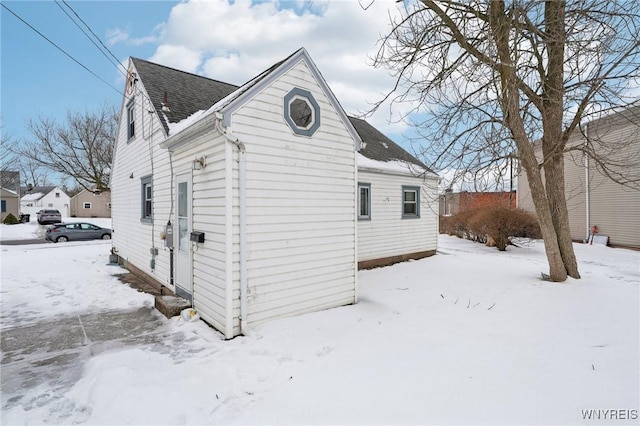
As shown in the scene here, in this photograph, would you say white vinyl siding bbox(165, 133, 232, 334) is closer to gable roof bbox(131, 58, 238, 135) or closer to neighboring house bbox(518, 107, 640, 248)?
gable roof bbox(131, 58, 238, 135)

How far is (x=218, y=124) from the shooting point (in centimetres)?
454

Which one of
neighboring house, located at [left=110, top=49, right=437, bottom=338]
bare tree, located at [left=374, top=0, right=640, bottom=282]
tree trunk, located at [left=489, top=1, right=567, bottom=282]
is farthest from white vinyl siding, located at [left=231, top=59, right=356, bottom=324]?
tree trunk, located at [left=489, top=1, right=567, bottom=282]

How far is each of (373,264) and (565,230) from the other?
16.3 feet

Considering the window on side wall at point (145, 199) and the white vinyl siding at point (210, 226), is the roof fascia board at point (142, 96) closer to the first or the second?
the white vinyl siding at point (210, 226)

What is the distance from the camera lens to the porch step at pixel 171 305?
5.43 m

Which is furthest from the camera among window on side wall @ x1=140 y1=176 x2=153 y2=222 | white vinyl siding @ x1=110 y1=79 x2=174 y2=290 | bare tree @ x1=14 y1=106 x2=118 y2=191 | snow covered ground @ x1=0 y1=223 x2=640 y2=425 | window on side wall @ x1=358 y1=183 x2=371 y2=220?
bare tree @ x1=14 y1=106 x2=118 y2=191

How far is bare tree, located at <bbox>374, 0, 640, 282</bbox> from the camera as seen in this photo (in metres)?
6.11

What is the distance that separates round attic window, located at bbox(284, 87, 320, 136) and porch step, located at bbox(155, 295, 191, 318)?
3578 mm

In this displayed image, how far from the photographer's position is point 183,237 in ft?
20.0

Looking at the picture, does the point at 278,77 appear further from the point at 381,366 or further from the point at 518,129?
the point at 518,129

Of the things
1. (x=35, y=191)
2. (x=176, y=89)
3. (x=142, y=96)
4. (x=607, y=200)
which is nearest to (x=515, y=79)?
(x=176, y=89)

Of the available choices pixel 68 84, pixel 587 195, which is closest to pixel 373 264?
pixel 68 84

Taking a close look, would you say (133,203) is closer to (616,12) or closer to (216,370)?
(216,370)

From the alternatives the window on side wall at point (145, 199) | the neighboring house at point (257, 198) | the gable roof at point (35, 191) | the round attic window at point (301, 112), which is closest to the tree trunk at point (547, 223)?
the neighboring house at point (257, 198)
